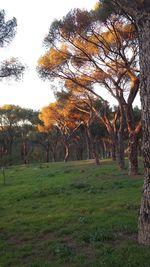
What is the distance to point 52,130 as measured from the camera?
64.4 metres

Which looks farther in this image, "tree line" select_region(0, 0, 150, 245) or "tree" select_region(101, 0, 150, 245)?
"tree line" select_region(0, 0, 150, 245)

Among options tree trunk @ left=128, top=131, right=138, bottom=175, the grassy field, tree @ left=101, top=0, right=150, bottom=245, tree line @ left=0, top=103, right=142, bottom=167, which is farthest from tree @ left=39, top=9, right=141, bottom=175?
tree line @ left=0, top=103, right=142, bottom=167

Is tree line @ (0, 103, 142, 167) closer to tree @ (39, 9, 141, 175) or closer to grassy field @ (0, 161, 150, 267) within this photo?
tree @ (39, 9, 141, 175)

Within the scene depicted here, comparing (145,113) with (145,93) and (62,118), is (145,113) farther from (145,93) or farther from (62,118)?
(62,118)

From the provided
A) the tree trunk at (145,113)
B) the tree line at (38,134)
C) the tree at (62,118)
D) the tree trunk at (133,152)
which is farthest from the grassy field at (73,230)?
the tree line at (38,134)

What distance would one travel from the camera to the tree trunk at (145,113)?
8328 millimetres

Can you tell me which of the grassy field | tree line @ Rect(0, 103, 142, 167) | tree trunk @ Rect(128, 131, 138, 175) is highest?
tree line @ Rect(0, 103, 142, 167)

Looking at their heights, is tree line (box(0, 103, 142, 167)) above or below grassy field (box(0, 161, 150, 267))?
above

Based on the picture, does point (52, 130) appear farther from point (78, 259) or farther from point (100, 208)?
point (78, 259)

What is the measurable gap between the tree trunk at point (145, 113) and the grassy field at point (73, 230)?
37cm

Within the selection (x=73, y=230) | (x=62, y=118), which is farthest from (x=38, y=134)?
(x=73, y=230)

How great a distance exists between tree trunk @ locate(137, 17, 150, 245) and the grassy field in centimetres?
37

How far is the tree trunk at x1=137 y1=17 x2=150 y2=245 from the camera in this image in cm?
833

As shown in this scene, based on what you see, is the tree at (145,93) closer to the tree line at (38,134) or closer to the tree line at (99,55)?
the tree line at (99,55)
